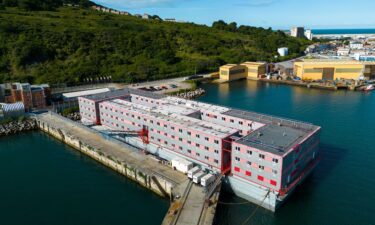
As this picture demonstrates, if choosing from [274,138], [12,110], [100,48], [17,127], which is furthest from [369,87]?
[12,110]

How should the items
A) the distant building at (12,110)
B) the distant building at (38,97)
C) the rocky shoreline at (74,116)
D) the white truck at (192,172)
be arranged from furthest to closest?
the distant building at (38,97), the rocky shoreline at (74,116), the distant building at (12,110), the white truck at (192,172)

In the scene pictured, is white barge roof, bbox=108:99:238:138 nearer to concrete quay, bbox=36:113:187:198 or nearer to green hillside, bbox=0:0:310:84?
concrete quay, bbox=36:113:187:198

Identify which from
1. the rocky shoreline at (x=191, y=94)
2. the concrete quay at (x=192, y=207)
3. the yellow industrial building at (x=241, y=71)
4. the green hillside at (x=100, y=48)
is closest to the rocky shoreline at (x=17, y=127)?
the green hillside at (x=100, y=48)

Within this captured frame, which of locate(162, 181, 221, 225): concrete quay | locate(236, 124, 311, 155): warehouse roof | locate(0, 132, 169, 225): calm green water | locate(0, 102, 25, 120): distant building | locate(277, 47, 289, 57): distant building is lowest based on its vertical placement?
locate(0, 132, 169, 225): calm green water

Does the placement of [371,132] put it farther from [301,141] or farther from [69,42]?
[69,42]

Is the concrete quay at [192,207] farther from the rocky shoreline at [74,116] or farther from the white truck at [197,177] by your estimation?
the rocky shoreline at [74,116]

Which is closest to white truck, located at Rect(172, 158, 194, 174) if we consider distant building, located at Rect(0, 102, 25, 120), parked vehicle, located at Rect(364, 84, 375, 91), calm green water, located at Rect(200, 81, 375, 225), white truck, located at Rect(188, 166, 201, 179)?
white truck, located at Rect(188, 166, 201, 179)
